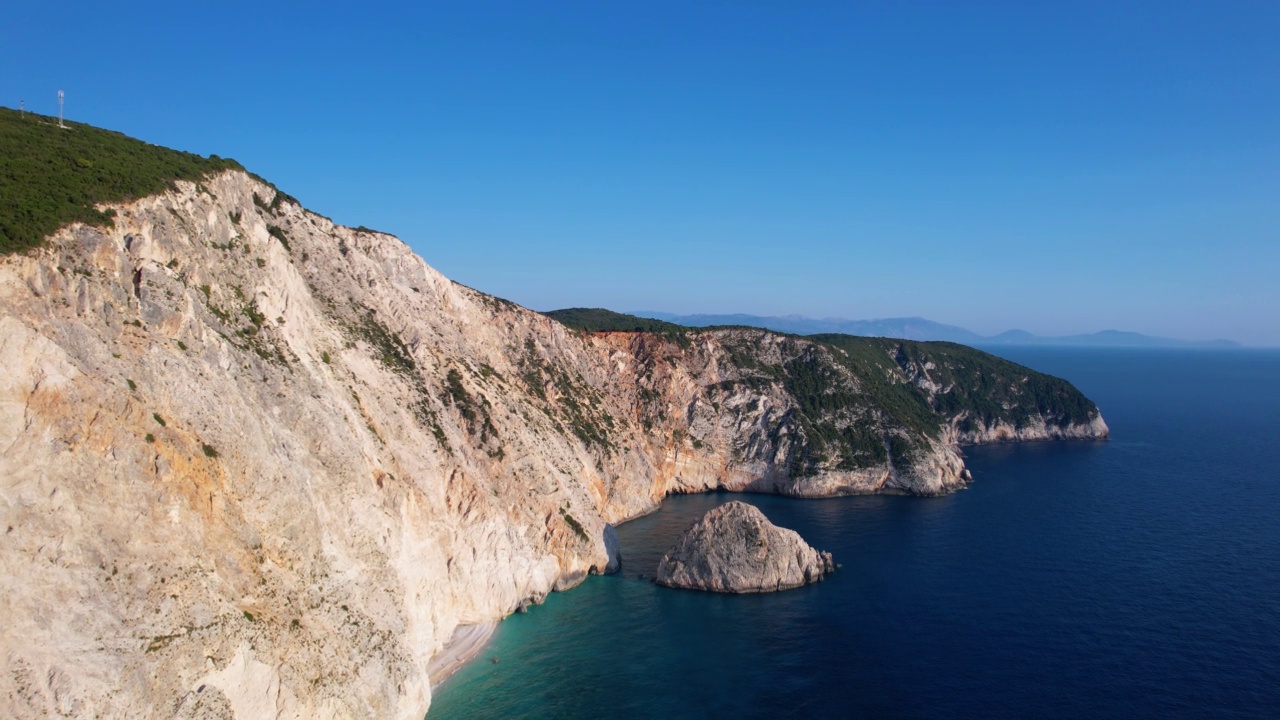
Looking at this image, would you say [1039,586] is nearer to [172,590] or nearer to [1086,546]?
[1086,546]

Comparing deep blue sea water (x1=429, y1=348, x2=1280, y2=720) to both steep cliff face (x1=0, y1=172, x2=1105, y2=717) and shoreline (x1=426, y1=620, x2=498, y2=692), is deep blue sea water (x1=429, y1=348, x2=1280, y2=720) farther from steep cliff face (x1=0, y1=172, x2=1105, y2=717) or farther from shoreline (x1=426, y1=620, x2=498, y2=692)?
steep cliff face (x1=0, y1=172, x2=1105, y2=717)

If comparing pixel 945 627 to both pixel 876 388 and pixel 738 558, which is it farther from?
pixel 876 388

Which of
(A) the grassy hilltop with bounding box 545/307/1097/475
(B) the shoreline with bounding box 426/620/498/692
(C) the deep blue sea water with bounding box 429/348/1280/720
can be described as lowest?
(C) the deep blue sea water with bounding box 429/348/1280/720

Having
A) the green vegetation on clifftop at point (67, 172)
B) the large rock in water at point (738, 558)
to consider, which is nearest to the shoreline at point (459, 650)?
the large rock in water at point (738, 558)

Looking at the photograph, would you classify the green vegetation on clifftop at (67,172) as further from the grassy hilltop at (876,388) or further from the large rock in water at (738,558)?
the grassy hilltop at (876,388)

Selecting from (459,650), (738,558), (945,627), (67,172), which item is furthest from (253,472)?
(945,627)

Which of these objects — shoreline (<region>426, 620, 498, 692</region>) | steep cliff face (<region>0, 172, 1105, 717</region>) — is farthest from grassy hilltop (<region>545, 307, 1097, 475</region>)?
shoreline (<region>426, 620, 498, 692</region>)
